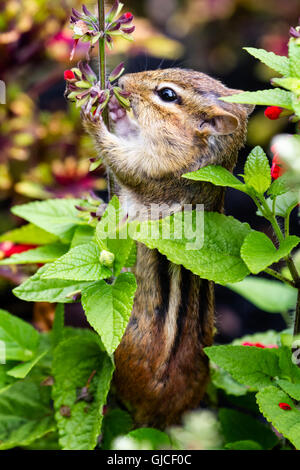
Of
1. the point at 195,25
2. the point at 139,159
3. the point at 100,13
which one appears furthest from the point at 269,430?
the point at 195,25

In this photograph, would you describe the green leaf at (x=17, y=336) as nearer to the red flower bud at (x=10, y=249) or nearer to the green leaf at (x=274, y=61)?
the red flower bud at (x=10, y=249)

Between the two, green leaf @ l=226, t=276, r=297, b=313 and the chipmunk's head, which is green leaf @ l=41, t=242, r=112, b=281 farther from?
green leaf @ l=226, t=276, r=297, b=313

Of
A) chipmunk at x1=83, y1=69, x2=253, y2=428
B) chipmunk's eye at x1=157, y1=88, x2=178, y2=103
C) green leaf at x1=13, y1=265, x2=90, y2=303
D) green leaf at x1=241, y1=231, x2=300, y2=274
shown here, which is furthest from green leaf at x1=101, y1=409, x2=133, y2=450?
chipmunk's eye at x1=157, y1=88, x2=178, y2=103

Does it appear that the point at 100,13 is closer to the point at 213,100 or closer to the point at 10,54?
the point at 213,100

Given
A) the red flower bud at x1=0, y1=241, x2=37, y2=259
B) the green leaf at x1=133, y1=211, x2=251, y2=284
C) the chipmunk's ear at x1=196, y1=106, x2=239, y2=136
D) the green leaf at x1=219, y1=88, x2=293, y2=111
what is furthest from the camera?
the red flower bud at x1=0, y1=241, x2=37, y2=259

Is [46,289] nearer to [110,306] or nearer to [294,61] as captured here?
[110,306]

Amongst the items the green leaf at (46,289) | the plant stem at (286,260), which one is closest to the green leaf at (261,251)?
the plant stem at (286,260)
